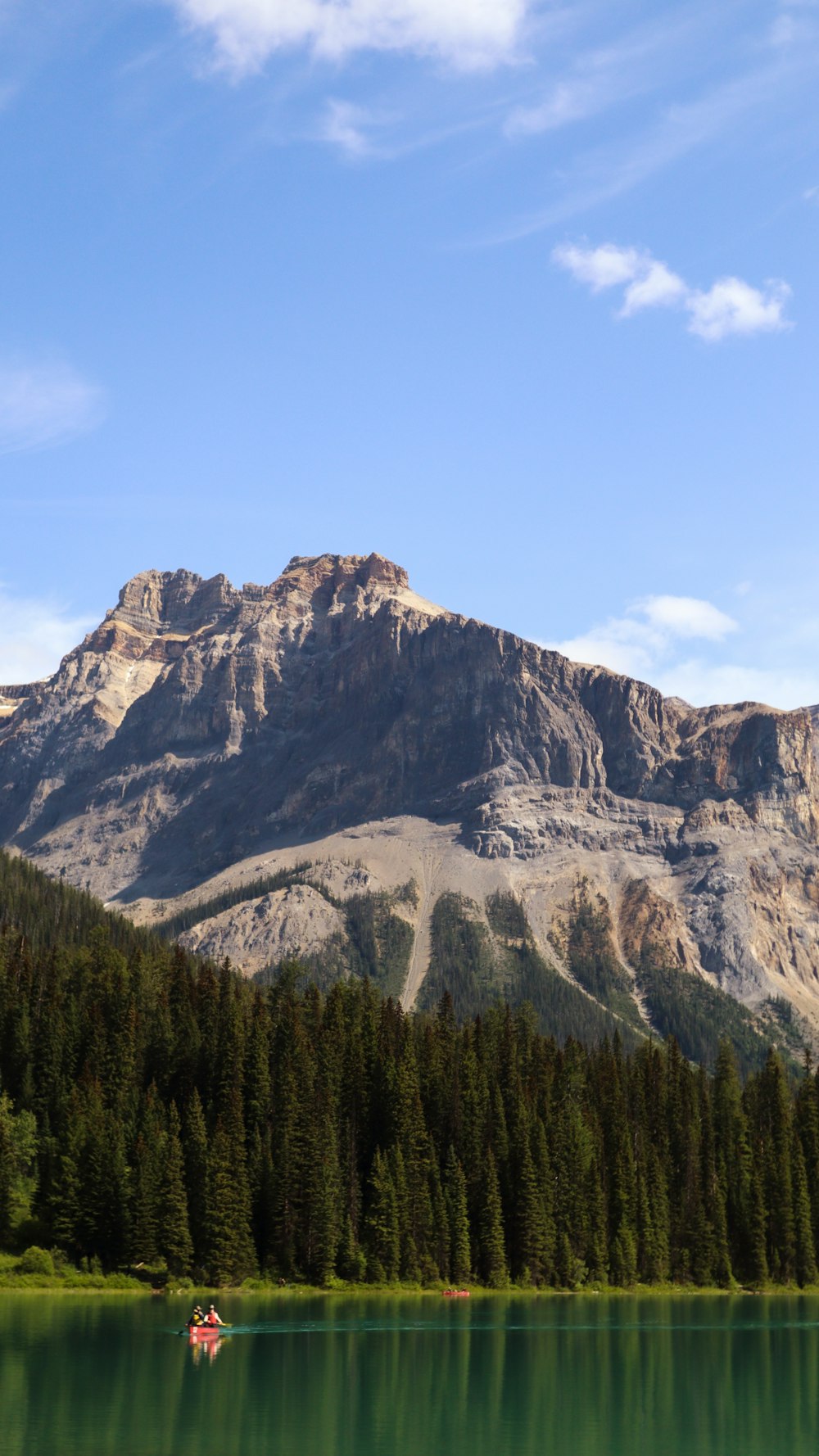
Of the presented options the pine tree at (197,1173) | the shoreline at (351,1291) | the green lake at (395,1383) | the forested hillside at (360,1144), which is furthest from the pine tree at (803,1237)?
the pine tree at (197,1173)

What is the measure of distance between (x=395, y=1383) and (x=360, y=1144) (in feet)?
220

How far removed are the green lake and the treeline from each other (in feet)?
38.5

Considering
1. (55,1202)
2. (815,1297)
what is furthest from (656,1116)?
(55,1202)

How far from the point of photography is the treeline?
122 metres

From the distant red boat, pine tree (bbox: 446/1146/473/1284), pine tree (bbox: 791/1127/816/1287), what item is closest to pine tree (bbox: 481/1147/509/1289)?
pine tree (bbox: 446/1146/473/1284)

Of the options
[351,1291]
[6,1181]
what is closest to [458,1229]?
[351,1291]

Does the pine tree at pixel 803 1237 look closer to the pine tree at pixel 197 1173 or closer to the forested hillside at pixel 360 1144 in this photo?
the forested hillside at pixel 360 1144

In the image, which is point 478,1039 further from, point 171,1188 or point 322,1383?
point 322,1383

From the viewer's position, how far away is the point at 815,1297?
468 feet

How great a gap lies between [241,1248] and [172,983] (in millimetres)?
42408

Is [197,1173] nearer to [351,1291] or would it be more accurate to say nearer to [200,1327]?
[351,1291]

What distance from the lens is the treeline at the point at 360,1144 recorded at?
122 metres

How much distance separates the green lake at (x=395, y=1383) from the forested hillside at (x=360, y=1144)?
11271mm

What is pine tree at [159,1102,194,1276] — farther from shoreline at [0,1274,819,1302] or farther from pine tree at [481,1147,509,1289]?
pine tree at [481,1147,509,1289]
